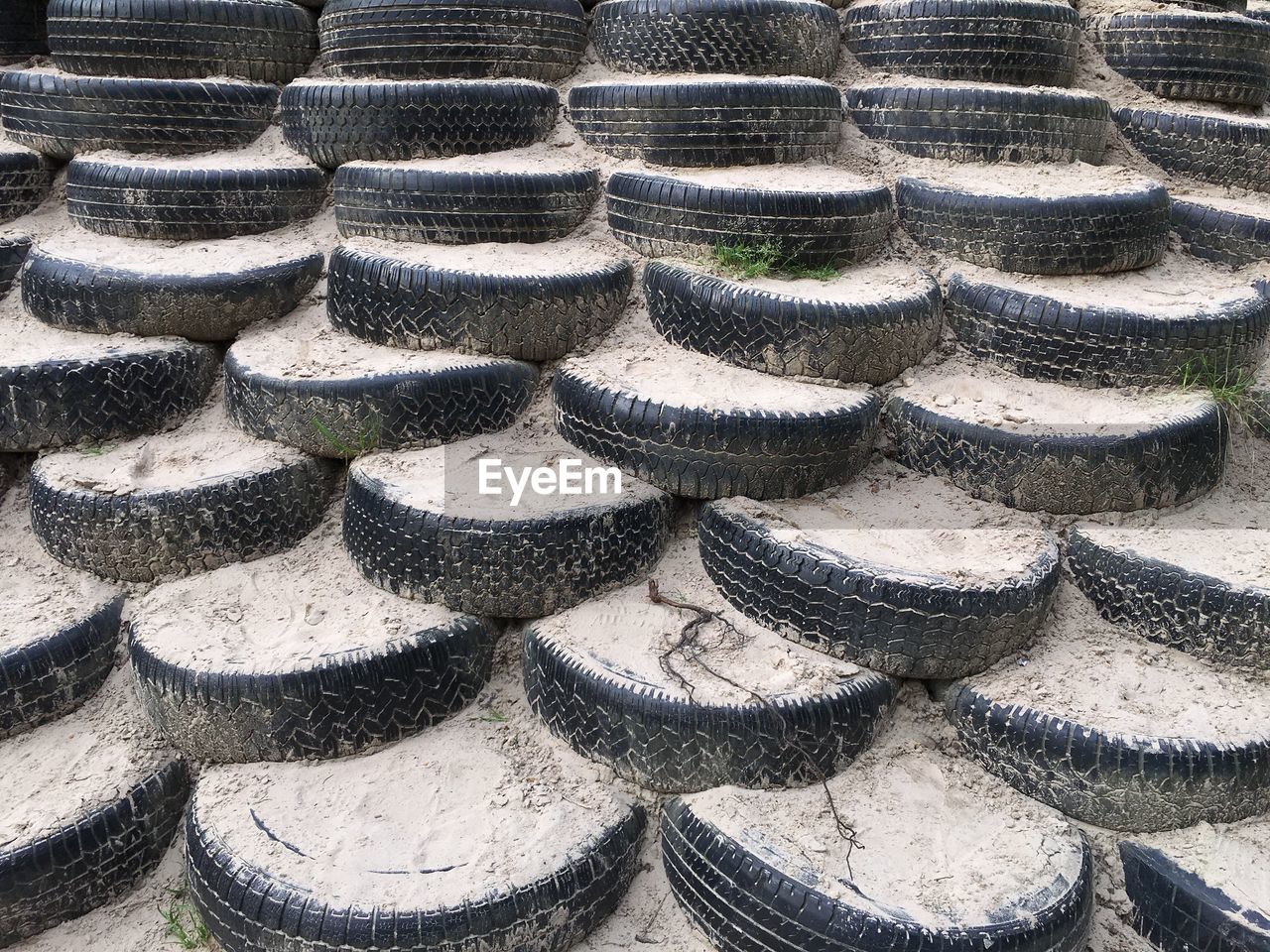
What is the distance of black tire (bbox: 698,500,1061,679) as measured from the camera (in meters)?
2.83

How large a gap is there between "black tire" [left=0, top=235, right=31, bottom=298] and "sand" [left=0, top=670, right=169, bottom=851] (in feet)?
5.82

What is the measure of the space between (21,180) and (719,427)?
3.15 meters

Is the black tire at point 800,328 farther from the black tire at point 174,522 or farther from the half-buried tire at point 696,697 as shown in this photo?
the black tire at point 174,522

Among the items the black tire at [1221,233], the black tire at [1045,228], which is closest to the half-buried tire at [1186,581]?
the black tire at [1045,228]

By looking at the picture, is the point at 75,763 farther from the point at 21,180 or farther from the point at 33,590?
the point at 21,180

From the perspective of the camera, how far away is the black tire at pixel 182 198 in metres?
3.97

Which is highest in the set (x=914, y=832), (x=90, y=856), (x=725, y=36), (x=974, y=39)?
(x=974, y=39)

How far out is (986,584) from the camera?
2859 millimetres

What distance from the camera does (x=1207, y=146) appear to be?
13.8 ft

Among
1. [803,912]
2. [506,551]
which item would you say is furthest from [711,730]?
[506,551]

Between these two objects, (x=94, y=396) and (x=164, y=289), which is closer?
(x=94, y=396)

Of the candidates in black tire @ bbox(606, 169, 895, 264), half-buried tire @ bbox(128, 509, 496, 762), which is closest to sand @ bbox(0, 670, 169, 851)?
half-buried tire @ bbox(128, 509, 496, 762)

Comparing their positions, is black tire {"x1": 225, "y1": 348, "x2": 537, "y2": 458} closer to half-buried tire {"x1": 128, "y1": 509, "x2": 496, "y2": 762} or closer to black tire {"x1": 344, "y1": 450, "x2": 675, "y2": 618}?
Answer: black tire {"x1": 344, "y1": 450, "x2": 675, "y2": 618}

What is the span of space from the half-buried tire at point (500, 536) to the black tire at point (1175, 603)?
1274mm
